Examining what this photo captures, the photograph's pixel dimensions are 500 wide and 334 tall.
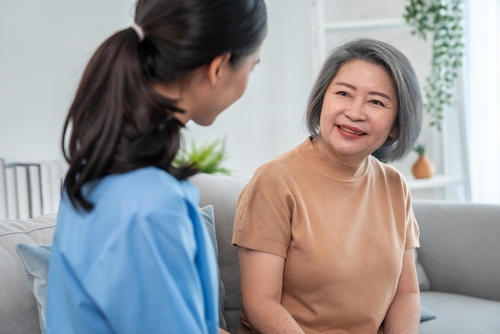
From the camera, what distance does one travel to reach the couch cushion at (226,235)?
1702 mm

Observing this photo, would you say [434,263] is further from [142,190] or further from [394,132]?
[142,190]

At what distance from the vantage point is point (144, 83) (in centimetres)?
83

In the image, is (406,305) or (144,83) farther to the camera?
(406,305)

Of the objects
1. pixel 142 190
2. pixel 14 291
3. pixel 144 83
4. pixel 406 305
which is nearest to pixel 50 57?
pixel 14 291

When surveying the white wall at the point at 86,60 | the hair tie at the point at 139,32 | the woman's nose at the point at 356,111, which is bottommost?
the woman's nose at the point at 356,111

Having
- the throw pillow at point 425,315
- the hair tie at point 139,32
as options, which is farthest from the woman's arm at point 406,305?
the hair tie at point 139,32

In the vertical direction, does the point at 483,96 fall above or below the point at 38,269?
above

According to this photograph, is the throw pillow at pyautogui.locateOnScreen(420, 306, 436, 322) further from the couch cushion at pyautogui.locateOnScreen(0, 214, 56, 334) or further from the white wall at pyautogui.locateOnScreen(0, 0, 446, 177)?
the couch cushion at pyautogui.locateOnScreen(0, 214, 56, 334)

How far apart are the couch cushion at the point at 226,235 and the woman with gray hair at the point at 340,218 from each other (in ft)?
0.68

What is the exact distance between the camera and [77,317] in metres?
0.78

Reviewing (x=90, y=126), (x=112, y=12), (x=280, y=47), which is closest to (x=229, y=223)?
(x=90, y=126)

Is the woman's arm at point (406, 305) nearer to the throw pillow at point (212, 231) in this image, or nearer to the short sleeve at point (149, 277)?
the throw pillow at point (212, 231)

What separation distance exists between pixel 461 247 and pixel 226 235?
0.95 metres

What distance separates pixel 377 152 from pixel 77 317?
1.15m
